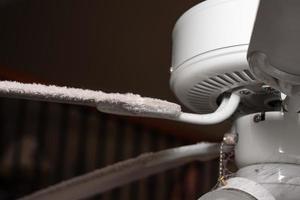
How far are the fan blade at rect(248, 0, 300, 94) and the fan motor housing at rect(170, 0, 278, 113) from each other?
0.29ft

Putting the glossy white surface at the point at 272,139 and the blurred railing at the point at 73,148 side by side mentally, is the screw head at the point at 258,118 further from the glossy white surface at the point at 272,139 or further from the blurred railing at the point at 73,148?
the blurred railing at the point at 73,148

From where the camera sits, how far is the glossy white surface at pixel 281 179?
1.65 ft

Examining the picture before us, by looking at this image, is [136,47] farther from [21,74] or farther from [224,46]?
[224,46]

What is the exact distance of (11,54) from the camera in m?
1.32

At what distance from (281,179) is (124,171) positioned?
0.74ft

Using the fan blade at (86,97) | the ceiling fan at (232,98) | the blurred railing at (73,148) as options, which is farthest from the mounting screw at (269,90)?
the blurred railing at (73,148)

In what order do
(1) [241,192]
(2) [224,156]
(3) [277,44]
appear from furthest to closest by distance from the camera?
(2) [224,156], (1) [241,192], (3) [277,44]

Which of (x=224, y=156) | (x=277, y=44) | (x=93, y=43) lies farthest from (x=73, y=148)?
(x=277, y=44)

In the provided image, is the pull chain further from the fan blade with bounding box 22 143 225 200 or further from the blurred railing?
the blurred railing

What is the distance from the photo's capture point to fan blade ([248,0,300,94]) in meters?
0.36

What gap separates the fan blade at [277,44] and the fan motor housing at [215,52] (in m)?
0.09

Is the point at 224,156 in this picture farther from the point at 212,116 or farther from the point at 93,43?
the point at 93,43

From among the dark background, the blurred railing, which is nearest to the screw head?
the dark background

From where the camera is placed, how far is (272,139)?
0.51 meters
